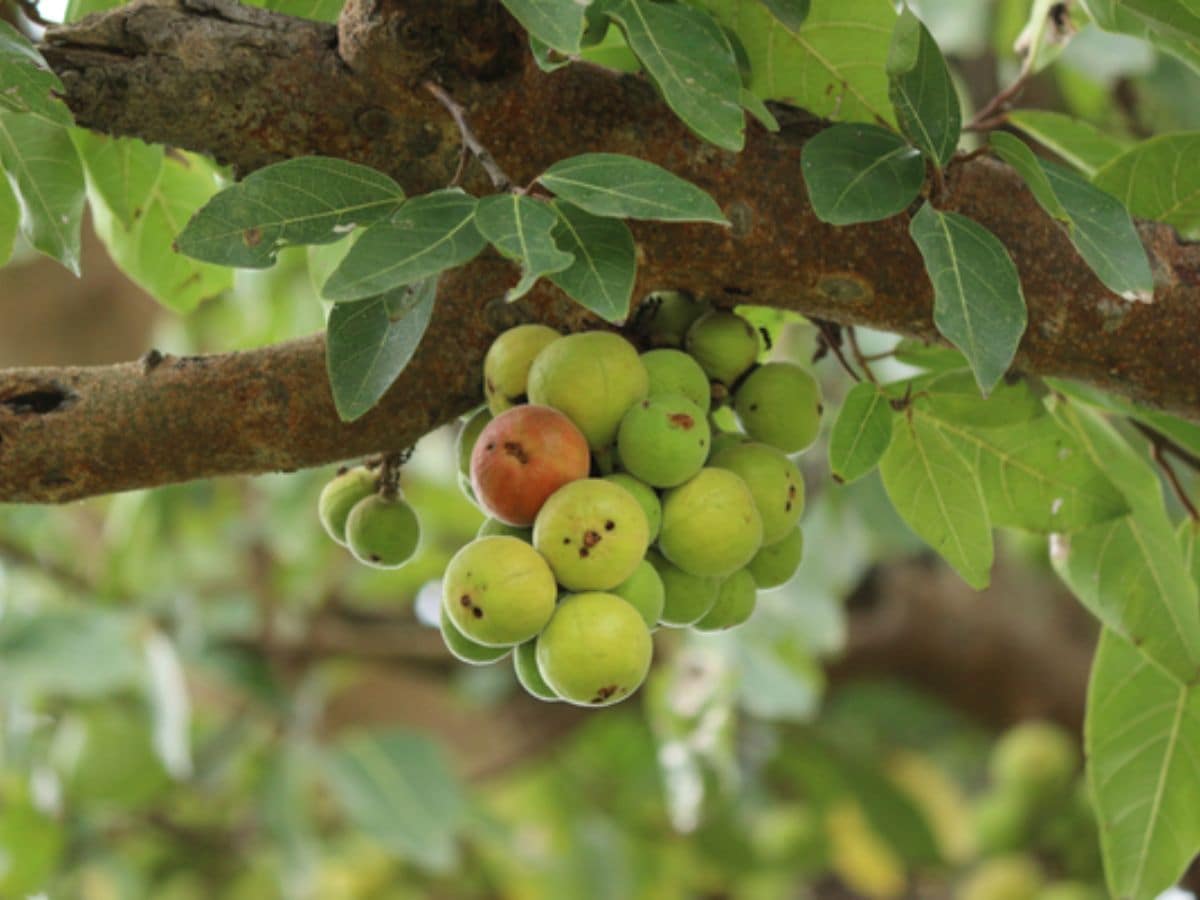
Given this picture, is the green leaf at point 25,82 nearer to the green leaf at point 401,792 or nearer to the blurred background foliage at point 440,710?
the blurred background foliage at point 440,710

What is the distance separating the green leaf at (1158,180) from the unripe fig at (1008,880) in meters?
1.79

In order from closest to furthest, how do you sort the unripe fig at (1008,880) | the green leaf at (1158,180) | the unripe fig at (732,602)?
the unripe fig at (732,602), the green leaf at (1158,180), the unripe fig at (1008,880)

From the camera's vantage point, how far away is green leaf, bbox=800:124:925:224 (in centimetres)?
84

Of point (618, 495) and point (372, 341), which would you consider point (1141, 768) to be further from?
point (372, 341)

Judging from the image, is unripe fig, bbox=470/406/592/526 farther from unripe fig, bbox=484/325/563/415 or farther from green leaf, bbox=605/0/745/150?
green leaf, bbox=605/0/745/150

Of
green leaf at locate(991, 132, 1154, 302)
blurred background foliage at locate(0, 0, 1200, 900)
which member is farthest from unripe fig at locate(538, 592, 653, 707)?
blurred background foliage at locate(0, 0, 1200, 900)

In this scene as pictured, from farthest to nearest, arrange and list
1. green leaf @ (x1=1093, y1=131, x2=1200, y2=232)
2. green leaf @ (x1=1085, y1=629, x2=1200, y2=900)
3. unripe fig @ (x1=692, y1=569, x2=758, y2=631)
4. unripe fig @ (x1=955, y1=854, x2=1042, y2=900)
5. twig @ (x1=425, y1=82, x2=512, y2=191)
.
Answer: unripe fig @ (x1=955, y1=854, x2=1042, y2=900) < green leaf @ (x1=1085, y1=629, x2=1200, y2=900) < green leaf @ (x1=1093, y1=131, x2=1200, y2=232) < unripe fig @ (x1=692, y1=569, x2=758, y2=631) < twig @ (x1=425, y1=82, x2=512, y2=191)

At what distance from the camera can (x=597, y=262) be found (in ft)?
2.57

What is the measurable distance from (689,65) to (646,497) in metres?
0.26

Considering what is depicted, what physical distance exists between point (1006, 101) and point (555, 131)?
423 millimetres

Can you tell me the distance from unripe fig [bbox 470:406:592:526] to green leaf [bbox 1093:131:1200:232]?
49 cm

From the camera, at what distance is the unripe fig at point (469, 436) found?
94 centimetres

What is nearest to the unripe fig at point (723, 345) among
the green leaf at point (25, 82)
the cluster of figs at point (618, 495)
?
the cluster of figs at point (618, 495)

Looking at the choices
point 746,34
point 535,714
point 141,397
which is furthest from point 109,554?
point 746,34
